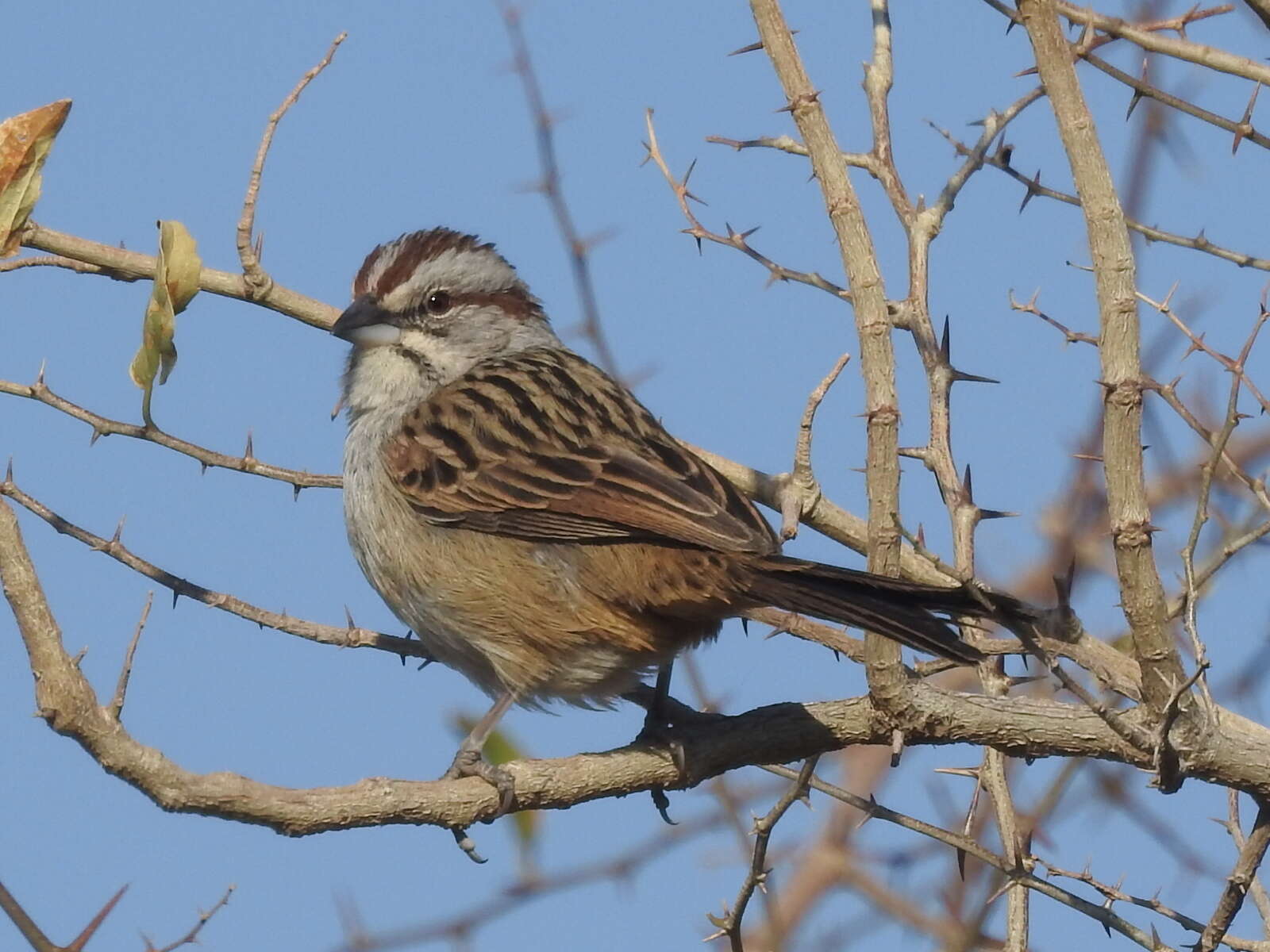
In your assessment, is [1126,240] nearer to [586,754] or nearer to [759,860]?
[759,860]

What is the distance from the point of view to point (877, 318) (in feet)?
11.8

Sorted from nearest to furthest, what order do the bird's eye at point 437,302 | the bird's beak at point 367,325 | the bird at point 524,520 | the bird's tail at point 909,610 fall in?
the bird's tail at point 909,610
the bird at point 524,520
the bird's beak at point 367,325
the bird's eye at point 437,302

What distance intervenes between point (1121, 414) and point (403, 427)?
2700 millimetres

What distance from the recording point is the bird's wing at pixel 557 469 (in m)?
4.87

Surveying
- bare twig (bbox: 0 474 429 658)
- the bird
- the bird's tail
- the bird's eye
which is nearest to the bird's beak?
the bird

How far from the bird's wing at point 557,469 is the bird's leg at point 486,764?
1.71 ft

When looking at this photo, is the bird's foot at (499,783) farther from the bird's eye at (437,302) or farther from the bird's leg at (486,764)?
the bird's eye at (437,302)

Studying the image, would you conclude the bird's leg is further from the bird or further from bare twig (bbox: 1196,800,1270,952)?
bare twig (bbox: 1196,800,1270,952)

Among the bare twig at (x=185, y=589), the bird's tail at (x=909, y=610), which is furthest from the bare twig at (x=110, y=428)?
the bird's tail at (x=909, y=610)

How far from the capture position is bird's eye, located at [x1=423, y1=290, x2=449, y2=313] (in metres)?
6.02

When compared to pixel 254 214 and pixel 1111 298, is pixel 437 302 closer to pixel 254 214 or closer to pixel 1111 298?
pixel 254 214

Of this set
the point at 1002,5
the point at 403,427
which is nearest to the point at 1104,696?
the point at 1002,5

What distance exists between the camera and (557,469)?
5258 mm

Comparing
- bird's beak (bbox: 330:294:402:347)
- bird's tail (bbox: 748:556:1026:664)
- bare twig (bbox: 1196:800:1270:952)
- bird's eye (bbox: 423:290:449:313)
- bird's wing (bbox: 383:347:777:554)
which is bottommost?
bare twig (bbox: 1196:800:1270:952)
